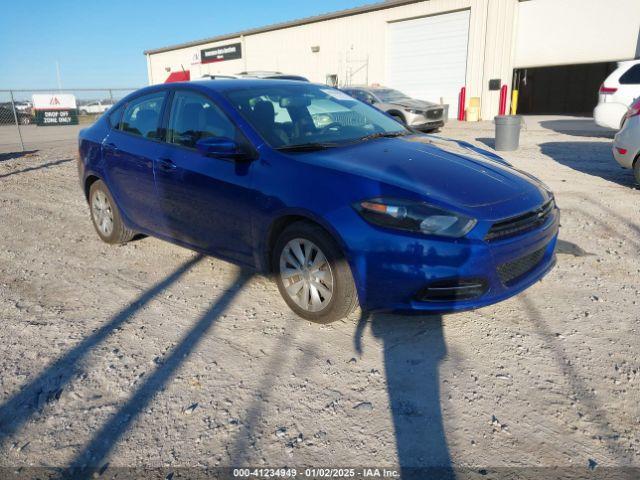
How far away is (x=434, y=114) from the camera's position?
14.8 m

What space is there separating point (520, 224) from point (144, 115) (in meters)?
3.25

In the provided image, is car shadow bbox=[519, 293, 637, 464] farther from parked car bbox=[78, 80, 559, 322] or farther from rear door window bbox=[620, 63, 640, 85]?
rear door window bbox=[620, 63, 640, 85]

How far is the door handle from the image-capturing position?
3922 millimetres

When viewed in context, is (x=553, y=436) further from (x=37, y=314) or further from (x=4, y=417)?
(x=37, y=314)

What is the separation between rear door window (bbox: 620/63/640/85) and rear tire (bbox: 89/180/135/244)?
12311mm

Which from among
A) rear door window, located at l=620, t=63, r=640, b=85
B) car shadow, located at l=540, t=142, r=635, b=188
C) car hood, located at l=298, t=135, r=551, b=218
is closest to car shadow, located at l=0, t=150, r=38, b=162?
car hood, located at l=298, t=135, r=551, b=218

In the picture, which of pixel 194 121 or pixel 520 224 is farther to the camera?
pixel 194 121

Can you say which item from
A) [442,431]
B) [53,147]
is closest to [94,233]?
[442,431]

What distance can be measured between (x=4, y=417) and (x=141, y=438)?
2.54 feet

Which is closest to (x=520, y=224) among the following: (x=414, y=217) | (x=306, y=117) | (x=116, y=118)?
(x=414, y=217)

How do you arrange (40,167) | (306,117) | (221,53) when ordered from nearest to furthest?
(306,117) < (40,167) < (221,53)

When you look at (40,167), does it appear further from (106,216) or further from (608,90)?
(608,90)

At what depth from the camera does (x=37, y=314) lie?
3.66 meters

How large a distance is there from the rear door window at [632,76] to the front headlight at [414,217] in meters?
12.0
